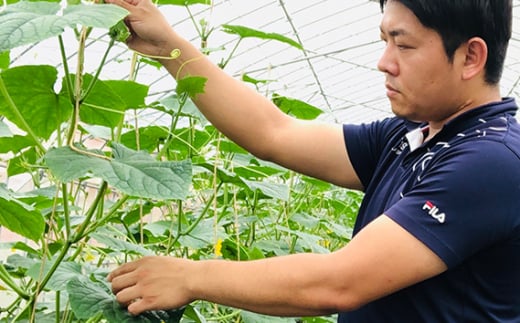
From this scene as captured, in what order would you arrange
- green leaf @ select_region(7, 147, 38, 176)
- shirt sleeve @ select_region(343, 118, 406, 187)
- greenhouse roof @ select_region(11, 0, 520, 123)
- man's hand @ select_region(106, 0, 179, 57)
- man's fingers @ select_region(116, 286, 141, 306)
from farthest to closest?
greenhouse roof @ select_region(11, 0, 520, 123), shirt sleeve @ select_region(343, 118, 406, 187), green leaf @ select_region(7, 147, 38, 176), man's hand @ select_region(106, 0, 179, 57), man's fingers @ select_region(116, 286, 141, 306)

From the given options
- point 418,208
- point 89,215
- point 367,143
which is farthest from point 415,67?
point 89,215

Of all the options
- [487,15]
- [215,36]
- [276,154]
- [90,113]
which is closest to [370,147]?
[276,154]

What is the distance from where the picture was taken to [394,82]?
1256 mm

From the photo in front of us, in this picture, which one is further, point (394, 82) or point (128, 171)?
point (394, 82)

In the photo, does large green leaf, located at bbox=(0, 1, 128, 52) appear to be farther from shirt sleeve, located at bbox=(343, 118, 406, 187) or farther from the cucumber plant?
shirt sleeve, located at bbox=(343, 118, 406, 187)

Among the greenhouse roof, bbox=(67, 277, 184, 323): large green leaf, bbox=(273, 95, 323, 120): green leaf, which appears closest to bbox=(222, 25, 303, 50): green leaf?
bbox=(273, 95, 323, 120): green leaf

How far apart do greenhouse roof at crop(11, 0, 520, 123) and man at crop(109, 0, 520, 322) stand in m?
5.36

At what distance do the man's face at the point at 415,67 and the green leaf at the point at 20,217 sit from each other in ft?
2.11

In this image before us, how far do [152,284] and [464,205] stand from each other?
0.48 m

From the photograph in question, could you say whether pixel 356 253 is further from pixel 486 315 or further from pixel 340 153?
pixel 340 153

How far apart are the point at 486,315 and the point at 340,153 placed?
0.55 meters

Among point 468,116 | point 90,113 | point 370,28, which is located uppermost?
point 90,113

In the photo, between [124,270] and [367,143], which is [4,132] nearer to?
[124,270]

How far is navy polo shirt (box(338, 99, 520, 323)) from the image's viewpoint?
42.4 inches
